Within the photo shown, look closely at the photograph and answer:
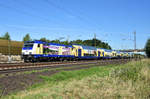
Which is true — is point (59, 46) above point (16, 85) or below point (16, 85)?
above

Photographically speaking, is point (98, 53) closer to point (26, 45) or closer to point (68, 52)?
point (68, 52)

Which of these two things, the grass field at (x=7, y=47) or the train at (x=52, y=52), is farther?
the grass field at (x=7, y=47)

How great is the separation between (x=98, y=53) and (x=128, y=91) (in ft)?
135

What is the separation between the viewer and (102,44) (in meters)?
102

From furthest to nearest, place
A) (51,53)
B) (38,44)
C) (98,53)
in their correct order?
(98,53) → (51,53) → (38,44)

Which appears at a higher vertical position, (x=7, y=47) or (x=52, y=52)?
(x=7, y=47)

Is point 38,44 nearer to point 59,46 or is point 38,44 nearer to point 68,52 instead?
point 59,46

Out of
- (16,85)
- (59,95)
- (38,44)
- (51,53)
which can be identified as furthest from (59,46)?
(59,95)

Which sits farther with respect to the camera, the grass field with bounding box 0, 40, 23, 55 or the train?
the grass field with bounding box 0, 40, 23, 55

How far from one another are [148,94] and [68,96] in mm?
3159

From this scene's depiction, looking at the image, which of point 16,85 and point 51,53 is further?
point 51,53

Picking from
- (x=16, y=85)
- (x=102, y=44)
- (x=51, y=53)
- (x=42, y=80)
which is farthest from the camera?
(x=102, y=44)

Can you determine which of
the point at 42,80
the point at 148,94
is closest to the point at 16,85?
the point at 42,80

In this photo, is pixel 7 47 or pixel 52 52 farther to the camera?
pixel 7 47
